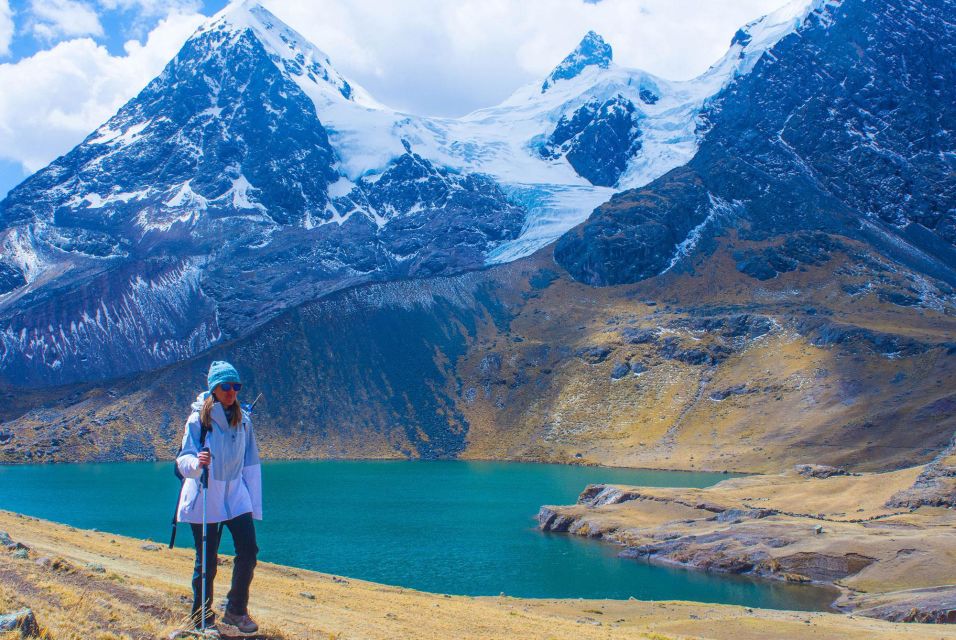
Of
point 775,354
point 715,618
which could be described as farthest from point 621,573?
point 775,354

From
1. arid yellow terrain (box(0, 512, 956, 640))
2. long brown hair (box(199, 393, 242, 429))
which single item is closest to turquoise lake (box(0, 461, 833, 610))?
arid yellow terrain (box(0, 512, 956, 640))

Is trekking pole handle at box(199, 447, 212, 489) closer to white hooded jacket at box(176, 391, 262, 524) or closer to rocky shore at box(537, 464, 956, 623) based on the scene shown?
white hooded jacket at box(176, 391, 262, 524)

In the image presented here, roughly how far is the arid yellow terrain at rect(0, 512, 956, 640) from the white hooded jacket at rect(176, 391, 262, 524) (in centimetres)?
202

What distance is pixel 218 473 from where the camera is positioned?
495 inches

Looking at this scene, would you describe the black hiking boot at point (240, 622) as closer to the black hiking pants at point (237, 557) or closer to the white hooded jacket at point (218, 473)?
the black hiking pants at point (237, 557)

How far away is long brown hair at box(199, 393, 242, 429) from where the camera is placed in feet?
40.6

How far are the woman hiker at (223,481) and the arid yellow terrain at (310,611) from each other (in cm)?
87

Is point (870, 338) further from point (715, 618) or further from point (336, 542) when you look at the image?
point (715, 618)

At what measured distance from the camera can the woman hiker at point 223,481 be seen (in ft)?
40.7

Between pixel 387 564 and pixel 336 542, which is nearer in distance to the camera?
pixel 387 564

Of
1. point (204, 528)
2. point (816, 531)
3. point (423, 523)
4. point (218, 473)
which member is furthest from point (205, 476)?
point (423, 523)

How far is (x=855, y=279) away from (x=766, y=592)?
6461 inches

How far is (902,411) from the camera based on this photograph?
4938 inches

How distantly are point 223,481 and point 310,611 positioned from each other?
10764 millimetres
